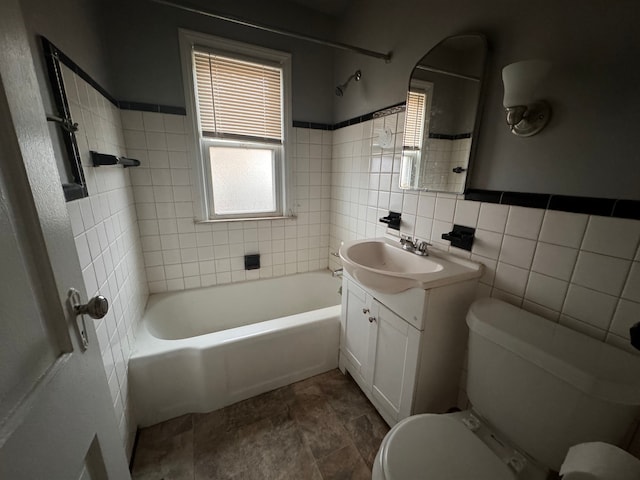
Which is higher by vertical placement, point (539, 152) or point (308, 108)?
point (308, 108)

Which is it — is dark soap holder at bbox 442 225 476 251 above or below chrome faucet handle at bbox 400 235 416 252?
above

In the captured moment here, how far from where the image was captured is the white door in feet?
1.20

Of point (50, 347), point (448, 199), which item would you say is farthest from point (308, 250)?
point (50, 347)

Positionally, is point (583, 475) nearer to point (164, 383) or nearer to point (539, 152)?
point (539, 152)

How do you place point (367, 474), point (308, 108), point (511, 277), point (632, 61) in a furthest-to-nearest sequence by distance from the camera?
point (308, 108) → point (367, 474) → point (511, 277) → point (632, 61)

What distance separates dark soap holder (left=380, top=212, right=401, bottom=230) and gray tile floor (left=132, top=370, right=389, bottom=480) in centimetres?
106

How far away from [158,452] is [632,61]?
235cm

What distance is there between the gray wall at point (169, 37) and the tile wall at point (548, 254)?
3.21 feet

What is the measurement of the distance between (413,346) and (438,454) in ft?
1.20

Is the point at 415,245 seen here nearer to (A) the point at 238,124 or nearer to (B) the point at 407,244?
(B) the point at 407,244

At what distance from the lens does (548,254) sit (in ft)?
3.08

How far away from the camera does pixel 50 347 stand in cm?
46

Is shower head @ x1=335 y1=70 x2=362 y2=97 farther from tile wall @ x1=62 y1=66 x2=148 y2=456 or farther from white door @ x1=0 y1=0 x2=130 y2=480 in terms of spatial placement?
white door @ x1=0 y1=0 x2=130 y2=480

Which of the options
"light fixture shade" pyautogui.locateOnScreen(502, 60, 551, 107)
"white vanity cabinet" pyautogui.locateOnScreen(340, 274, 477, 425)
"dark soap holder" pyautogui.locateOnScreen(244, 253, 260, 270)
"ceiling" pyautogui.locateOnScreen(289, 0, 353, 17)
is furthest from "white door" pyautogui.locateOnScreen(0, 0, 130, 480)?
"ceiling" pyautogui.locateOnScreen(289, 0, 353, 17)
